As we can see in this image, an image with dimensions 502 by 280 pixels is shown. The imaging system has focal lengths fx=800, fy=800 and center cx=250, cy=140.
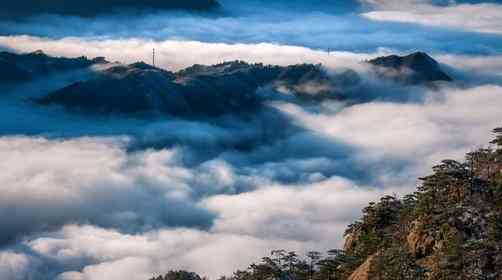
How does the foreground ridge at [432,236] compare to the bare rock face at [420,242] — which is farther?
the bare rock face at [420,242]

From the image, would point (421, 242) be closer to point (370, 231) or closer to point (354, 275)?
point (354, 275)

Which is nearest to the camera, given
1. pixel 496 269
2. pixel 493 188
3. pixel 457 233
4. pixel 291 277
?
pixel 496 269

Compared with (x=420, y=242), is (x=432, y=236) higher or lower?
higher

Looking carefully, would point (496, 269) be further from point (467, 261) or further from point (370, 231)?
point (370, 231)

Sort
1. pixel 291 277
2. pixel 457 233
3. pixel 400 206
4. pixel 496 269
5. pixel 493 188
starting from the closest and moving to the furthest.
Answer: pixel 496 269 → pixel 457 233 → pixel 493 188 → pixel 291 277 → pixel 400 206

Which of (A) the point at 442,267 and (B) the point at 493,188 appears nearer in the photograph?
(A) the point at 442,267

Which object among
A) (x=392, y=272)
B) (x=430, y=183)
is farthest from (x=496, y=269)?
(x=430, y=183)

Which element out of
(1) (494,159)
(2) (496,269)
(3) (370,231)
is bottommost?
(2) (496,269)

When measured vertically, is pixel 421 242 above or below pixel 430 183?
below

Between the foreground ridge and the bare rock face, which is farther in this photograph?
the bare rock face

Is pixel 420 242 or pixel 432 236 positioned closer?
pixel 432 236
